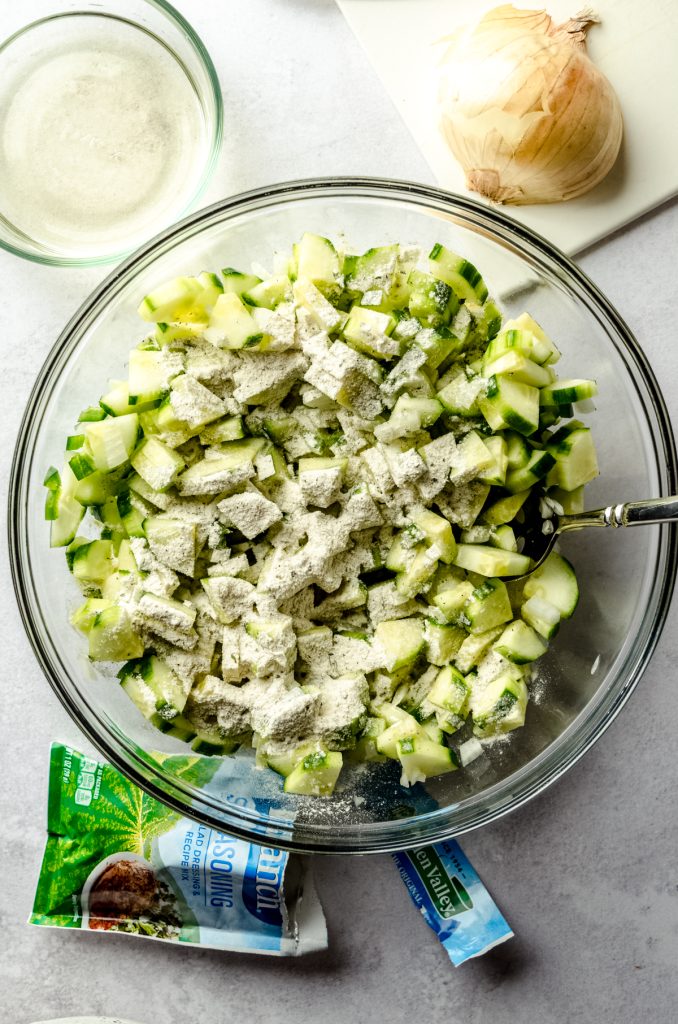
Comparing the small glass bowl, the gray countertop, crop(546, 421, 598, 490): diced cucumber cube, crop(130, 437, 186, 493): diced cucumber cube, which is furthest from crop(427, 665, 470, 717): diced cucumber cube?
the small glass bowl

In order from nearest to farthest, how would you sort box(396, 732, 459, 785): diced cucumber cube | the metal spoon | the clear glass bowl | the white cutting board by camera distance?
the metal spoon < box(396, 732, 459, 785): diced cucumber cube < the clear glass bowl < the white cutting board

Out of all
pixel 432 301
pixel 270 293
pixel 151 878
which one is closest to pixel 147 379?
pixel 270 293

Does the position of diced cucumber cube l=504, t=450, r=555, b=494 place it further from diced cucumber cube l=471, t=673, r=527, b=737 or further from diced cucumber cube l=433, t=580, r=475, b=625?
diced cucumber cube l=471, t=673, r=527, b=737

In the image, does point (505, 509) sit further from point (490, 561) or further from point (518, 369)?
point (518, 369)

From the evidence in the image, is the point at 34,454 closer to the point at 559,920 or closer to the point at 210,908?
the point at 210,908

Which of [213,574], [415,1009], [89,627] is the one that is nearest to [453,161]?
[213,574]
